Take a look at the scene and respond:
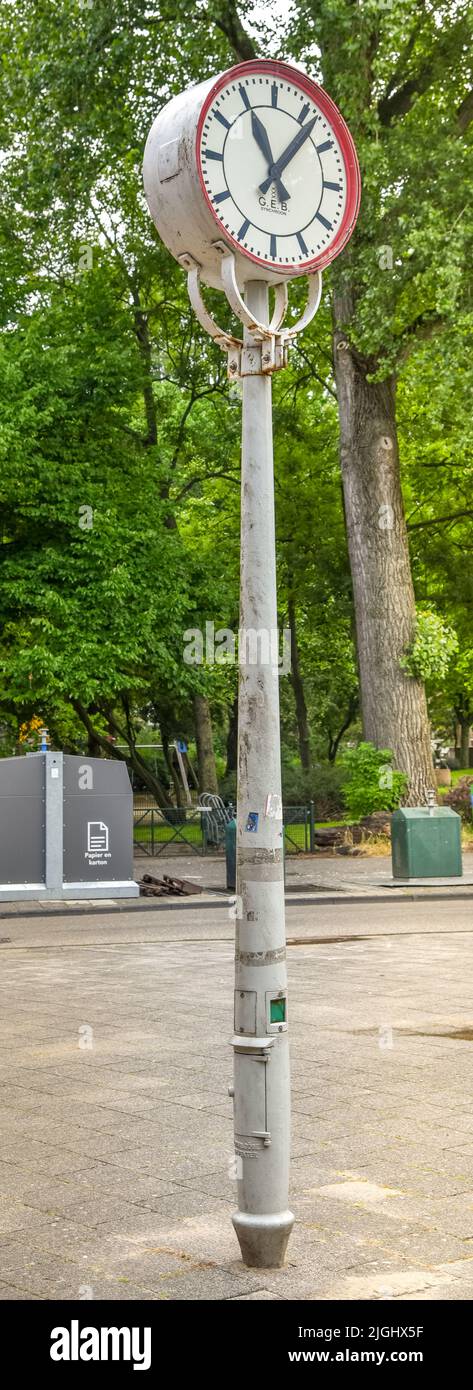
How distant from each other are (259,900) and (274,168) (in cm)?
248

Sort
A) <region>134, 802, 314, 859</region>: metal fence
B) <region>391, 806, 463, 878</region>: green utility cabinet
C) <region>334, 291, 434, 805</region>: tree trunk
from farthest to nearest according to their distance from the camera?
<region>134, 802, 314, 859</region>: metal fence < <region>334, 291, 434, 805</region>: tree trunk < <region>391, 806, 463, 878</region>: green utility cabinet

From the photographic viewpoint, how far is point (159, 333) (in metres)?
37.5

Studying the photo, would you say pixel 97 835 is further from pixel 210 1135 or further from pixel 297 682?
pixel 297 682

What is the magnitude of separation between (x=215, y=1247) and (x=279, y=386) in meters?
34.3

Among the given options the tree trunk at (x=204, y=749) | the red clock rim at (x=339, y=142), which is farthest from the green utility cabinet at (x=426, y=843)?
the red clock rim at (x=339, y=142)

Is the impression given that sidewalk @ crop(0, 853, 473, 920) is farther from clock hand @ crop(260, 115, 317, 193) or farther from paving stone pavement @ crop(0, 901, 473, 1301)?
clock hand @ crop(260, 115, 317, 193)

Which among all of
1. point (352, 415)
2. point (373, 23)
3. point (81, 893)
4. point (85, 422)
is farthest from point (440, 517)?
point (81, 893)

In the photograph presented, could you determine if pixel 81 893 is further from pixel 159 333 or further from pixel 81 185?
pixel 159 333

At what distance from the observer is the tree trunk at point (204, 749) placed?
35.6 metres

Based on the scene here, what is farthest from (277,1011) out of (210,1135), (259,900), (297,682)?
(297,682)

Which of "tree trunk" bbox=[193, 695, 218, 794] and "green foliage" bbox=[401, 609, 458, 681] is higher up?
"green foliage" bbox=[401, 609, 458, 681]

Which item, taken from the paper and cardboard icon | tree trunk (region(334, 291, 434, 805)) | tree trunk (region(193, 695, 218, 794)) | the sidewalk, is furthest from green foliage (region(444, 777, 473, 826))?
the paper and cardboard icon

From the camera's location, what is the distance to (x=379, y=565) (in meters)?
26.9

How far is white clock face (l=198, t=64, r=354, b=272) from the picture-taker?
15.4 feet
